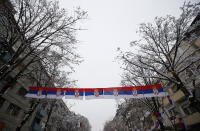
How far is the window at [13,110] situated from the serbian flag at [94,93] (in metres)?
12.4

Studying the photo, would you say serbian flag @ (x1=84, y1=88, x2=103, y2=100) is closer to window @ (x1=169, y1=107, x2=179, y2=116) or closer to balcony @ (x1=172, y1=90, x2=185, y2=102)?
balcony @ (x1=172, y1=90, x2=185, y2=102)

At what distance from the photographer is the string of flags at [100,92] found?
362 inches

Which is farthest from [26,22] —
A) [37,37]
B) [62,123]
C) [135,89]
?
[62,123]

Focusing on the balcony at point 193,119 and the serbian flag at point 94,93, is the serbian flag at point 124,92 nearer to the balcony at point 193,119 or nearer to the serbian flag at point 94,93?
the serbian flag at point 94,93

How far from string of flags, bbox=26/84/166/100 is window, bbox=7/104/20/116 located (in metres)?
7.76

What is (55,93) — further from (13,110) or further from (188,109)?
(188,109)

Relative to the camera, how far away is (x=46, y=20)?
8969mm

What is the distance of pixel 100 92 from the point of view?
9758mm

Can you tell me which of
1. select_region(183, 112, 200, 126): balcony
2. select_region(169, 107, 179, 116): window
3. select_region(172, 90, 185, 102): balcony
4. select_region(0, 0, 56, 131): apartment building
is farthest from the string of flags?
select_region(169, 107, 179, 116): window

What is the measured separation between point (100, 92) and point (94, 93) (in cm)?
59

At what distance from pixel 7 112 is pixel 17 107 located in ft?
5.83

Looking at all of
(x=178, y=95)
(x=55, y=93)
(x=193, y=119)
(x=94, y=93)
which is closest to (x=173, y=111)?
(x=178, y=95)

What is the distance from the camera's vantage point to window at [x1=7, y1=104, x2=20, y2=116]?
14.1m

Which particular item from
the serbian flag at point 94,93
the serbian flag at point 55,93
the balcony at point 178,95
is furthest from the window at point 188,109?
the serbian flag at point 55,93
